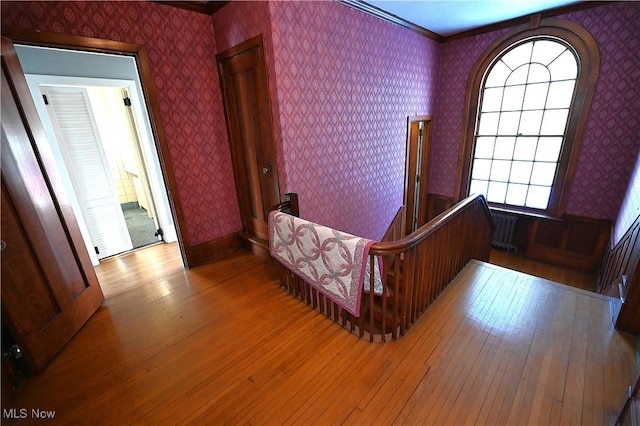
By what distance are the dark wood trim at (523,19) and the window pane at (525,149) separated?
159cm

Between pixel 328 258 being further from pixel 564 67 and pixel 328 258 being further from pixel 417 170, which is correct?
pixel 564 67

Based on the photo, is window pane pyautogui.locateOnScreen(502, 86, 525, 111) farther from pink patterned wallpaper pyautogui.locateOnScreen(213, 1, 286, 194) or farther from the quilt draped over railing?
the quilt draped over railing

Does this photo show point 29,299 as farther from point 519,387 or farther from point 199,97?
point 519,387

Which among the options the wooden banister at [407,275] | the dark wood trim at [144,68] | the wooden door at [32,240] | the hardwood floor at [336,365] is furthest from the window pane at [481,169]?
the wooden door at [32,240]

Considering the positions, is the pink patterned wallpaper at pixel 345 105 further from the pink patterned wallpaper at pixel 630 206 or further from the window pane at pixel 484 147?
the pink patterned wallpaper at pixel 630 206

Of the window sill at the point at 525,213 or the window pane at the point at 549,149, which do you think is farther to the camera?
the window sill at the point at 525,213

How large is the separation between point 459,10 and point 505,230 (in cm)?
329

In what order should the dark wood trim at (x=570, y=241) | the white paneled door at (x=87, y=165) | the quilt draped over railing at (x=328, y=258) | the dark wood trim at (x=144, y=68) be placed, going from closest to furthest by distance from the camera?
the quilt draped over railing at (x=328, y=258) → the dark wood trim at (x=144, y=68) → the white paneled door at (x=87, y=165) → the dark wood trim at (x=570, y=241)

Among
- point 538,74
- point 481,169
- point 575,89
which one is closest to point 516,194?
point 481,169

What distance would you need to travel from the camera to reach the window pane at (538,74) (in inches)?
148

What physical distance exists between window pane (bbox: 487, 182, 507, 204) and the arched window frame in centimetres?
11

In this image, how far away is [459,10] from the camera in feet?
10.6

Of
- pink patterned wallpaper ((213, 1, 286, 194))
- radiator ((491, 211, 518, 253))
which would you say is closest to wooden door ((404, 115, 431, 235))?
radiator ((491, 211, 518, 253))

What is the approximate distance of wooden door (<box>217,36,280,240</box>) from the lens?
8.20 ft
